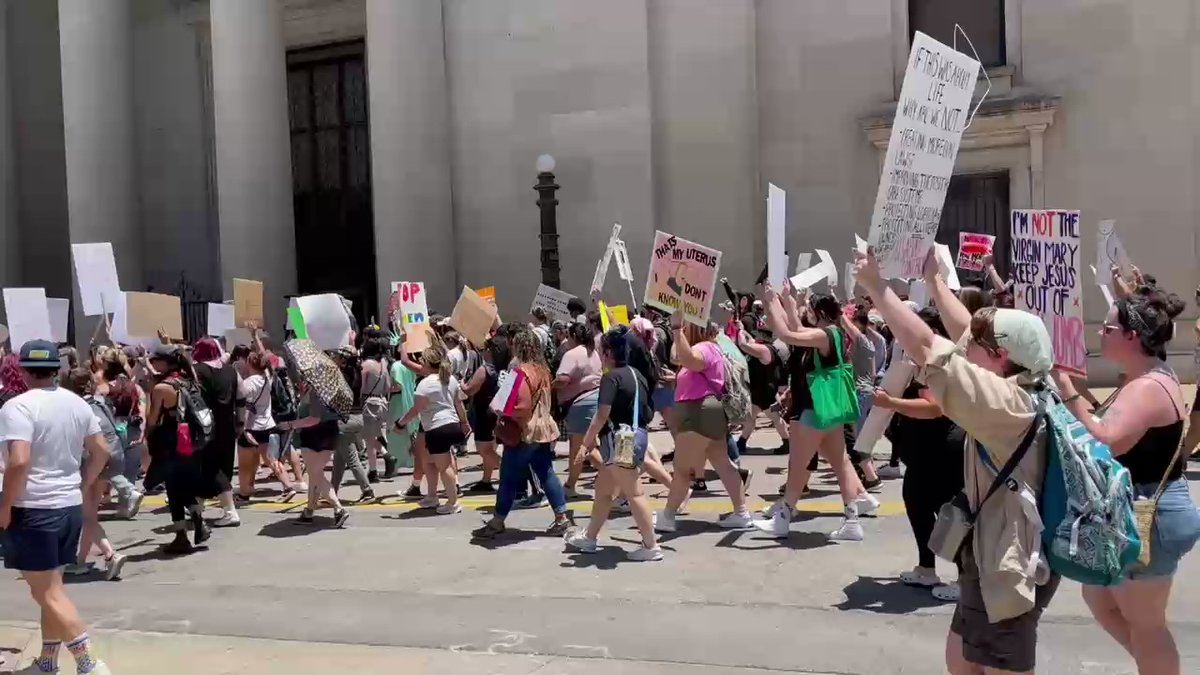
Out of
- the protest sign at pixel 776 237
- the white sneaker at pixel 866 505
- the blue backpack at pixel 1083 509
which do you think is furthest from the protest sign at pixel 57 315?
the blue backpack at pixel 1083 509

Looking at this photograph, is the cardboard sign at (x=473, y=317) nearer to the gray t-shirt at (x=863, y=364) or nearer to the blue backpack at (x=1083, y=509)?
the gray t-shirt at (x=863, y=364)

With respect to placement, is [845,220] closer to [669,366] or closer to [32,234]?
[669,366]

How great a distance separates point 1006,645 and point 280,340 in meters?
20.1

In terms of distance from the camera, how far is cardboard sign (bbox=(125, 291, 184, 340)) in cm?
1051

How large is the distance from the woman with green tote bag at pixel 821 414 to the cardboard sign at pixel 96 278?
7.30m

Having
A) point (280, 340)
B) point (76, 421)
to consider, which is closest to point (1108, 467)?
point (76, 421)

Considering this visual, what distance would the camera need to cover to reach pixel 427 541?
8766 mm

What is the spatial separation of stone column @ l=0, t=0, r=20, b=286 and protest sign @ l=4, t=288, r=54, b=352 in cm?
1519

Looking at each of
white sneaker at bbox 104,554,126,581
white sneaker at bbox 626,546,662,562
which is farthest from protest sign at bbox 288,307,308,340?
white sneaker at bbox 626,546,662,562

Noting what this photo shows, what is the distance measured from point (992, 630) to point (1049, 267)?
3.77 metres

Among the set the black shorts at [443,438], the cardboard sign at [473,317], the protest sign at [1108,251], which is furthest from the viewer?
the cardboard sign at [473,317]

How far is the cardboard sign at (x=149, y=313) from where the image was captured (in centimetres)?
1051

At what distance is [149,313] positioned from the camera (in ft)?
34.9

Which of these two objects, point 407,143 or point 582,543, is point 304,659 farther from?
point 407,143
